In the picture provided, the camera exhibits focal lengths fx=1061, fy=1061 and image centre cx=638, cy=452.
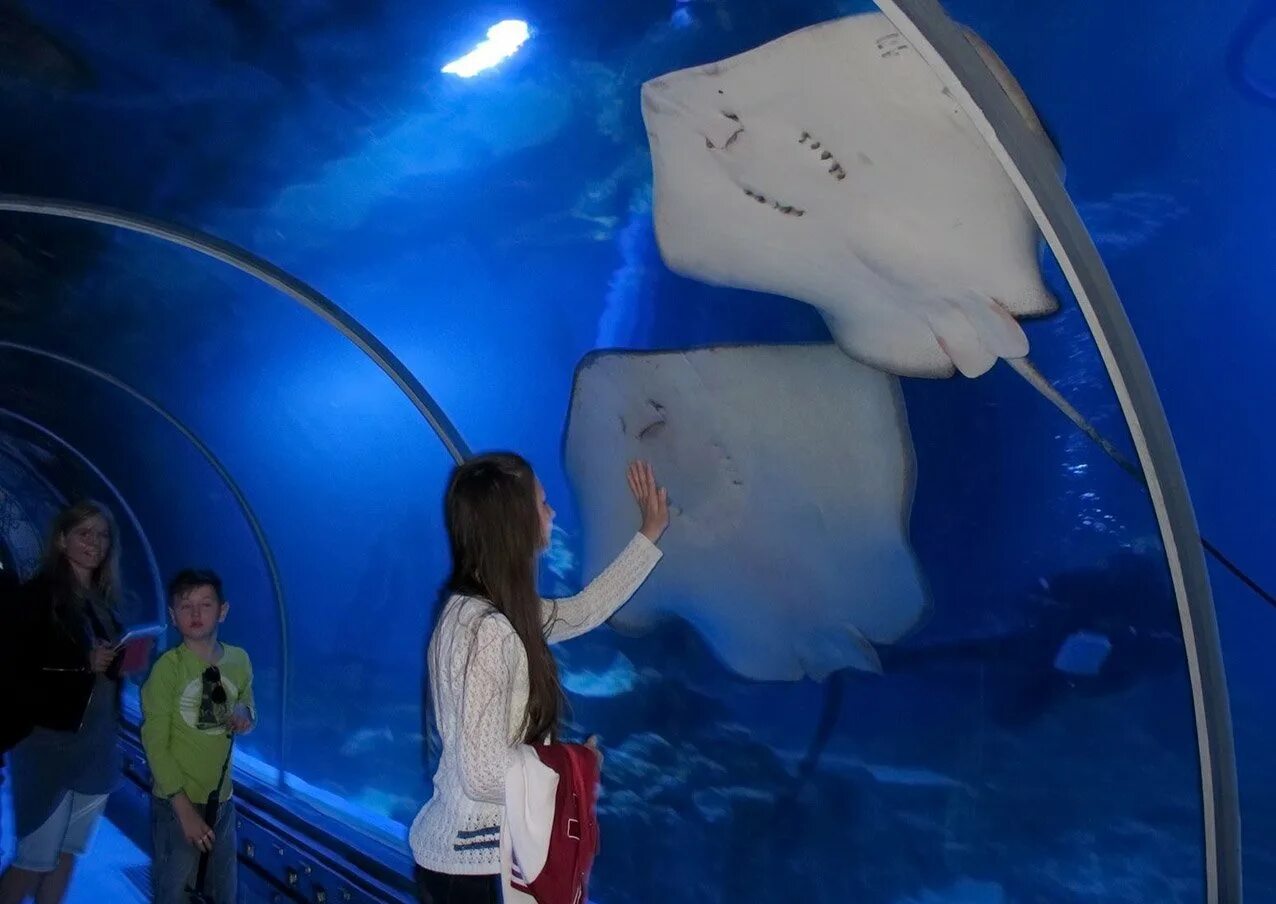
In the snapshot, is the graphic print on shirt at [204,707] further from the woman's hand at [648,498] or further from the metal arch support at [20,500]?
the metal arch support at [20,500]

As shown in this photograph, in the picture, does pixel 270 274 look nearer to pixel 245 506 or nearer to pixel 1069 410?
pixel 245 506

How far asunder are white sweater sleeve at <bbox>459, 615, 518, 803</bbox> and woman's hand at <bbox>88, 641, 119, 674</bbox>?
2395mm

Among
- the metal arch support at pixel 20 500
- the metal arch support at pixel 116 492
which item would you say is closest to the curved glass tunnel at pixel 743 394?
the metal arch support at pixel 116 492

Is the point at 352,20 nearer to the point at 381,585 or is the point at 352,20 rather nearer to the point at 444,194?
the point at 444,194

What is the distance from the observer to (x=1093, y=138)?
2.33 m

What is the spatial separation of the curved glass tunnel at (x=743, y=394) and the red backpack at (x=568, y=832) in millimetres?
1442

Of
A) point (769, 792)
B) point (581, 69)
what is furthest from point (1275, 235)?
point (769, 792)

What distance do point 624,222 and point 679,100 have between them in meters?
0.57

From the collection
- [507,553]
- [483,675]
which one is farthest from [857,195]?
[483,675]

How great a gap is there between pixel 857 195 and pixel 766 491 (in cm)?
120

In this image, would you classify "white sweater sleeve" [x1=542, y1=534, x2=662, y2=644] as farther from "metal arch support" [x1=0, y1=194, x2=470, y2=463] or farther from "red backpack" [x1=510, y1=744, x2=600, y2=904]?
"metal arch support" [x1=0, y1=194, x2=470, y2=463]

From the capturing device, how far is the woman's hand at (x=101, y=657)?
143 inches

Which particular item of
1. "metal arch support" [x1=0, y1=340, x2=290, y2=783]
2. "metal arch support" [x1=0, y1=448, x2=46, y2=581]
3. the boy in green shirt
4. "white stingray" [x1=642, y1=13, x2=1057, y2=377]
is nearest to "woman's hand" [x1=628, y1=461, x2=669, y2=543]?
"white stingray" [x1=642, y1=13, x2=1057, y2=377]

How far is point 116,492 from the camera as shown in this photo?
8.38 meters
